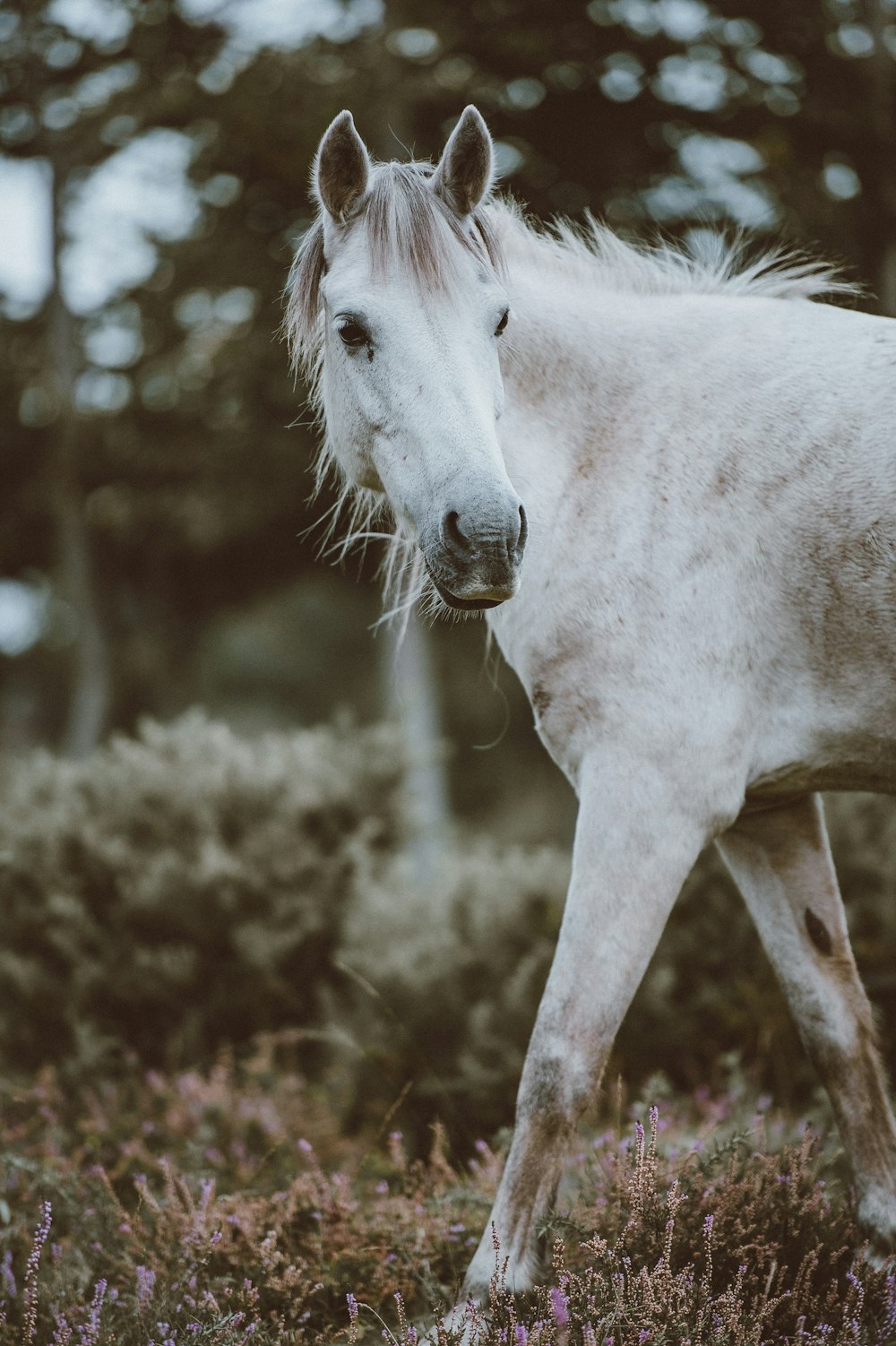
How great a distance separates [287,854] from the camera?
5355 millimetres

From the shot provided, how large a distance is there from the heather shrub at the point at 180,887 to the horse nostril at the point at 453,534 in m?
3.09

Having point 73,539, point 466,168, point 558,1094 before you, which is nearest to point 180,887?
point 558,1094

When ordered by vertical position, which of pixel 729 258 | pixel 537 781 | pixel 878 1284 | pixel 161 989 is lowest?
pixel 537 781

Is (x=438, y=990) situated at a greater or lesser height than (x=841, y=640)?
lesser

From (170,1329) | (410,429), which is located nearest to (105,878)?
(170,1329)

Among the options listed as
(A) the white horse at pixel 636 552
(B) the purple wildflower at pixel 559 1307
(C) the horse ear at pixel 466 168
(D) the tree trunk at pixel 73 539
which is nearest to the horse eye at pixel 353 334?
(A) the white horse at pixel 636 552

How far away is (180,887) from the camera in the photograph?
5129 mm

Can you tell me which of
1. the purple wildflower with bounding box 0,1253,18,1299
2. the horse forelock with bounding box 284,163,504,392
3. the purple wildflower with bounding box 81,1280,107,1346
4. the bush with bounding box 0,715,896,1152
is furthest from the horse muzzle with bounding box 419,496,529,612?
the bush with bounding box 0,715,896,1152

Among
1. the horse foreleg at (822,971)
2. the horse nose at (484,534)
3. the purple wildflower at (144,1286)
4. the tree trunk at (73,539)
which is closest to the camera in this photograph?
the horse nose at (484,534)

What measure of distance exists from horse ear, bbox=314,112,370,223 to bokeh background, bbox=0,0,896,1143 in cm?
112

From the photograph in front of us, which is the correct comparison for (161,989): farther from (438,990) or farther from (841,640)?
(841,640)

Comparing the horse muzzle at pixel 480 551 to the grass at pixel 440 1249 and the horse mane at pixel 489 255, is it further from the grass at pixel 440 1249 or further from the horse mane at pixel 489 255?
the grass at pixel 440 1249

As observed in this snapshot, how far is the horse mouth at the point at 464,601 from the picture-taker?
2.41 metres

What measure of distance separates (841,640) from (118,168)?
34.7 ft
